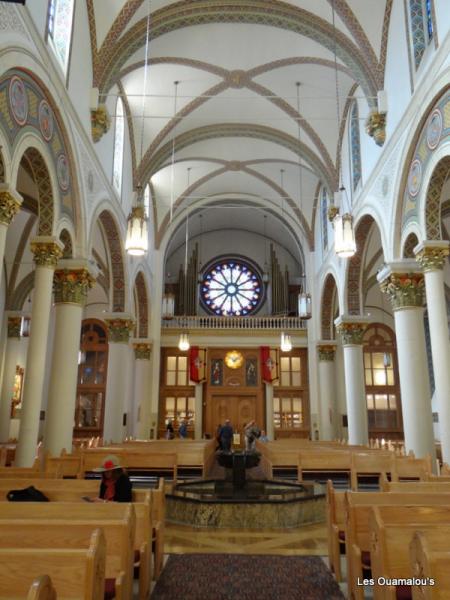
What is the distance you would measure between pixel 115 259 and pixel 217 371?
973 cm

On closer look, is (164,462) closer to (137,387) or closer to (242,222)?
(137,387)

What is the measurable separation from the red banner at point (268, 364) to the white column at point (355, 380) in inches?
294

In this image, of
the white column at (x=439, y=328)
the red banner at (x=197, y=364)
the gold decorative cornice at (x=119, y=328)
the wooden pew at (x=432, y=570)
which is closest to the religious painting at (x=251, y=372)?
the red banner at (x=197, y=364)

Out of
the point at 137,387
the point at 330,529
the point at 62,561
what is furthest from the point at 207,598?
the point at 137,387

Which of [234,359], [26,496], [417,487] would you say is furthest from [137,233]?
[234,359]

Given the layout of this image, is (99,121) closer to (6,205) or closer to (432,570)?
(6,205)

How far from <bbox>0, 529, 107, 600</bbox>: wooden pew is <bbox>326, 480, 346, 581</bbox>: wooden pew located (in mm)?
3121

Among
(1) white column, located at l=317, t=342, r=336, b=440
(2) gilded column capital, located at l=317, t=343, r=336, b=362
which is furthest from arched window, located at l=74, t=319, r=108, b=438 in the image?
(2) gilded column capital, located at l=317, t=343, r=336, b=362

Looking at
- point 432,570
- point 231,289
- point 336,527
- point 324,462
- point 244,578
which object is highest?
point 231,289

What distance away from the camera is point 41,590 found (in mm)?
1941

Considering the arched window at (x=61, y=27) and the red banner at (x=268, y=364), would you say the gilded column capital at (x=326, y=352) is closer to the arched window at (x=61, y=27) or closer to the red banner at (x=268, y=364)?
the red banner at (x=268, y=364)

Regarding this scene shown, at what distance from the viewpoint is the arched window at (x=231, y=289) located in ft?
89.1

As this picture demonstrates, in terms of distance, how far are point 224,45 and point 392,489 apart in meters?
12.5

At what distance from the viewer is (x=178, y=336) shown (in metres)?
23.6
